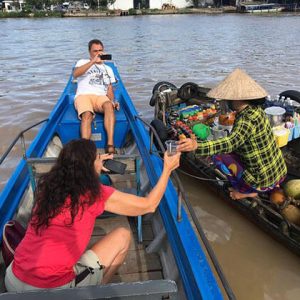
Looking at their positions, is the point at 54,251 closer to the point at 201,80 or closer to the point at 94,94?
the point at 94,94

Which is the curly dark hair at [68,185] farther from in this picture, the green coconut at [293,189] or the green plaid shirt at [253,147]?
Result: the green coconut at [293,189]

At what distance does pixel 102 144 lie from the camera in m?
5.09

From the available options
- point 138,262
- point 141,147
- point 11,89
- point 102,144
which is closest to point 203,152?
point 138,262

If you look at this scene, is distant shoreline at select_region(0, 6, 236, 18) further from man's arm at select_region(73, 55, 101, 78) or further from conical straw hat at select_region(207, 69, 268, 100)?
conical straw hat at select_region(207, 69, 268, 100)

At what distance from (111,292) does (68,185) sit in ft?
2.23

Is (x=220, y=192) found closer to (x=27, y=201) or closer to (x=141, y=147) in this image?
(x=141, y=147)

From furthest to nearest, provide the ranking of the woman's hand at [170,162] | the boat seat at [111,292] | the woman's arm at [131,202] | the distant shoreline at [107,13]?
the distant shoreline at [107,13], the woman's hand at [170,162], the woman's arm at [131,202], the boat seat at [111,292]

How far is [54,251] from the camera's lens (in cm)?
205

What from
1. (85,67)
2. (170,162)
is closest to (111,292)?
(170,162)

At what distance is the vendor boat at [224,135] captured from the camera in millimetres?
3793

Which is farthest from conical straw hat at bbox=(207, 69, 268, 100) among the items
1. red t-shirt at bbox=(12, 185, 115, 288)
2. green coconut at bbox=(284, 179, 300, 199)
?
red t-shirt at bbox=(12, 185, 115, 288)

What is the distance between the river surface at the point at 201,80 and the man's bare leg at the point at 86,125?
1.80 metres

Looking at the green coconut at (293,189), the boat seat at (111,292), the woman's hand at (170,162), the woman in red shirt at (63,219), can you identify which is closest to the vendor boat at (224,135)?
the green coconut at (293,189)

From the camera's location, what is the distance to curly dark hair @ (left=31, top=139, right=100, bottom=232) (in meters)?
2.03
